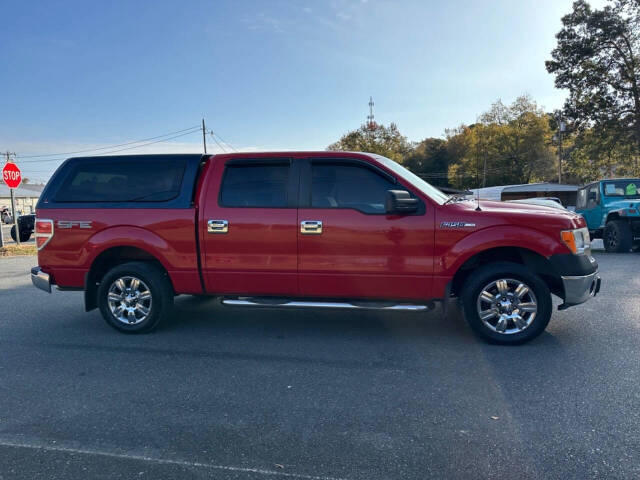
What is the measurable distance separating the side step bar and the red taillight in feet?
7.04

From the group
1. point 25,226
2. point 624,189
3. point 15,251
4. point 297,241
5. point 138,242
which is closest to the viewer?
point 297,241

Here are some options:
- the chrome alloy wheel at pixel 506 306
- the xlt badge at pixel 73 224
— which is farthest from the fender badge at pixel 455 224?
the xlt badge at pixel 73 224

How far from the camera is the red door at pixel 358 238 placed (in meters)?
4.59

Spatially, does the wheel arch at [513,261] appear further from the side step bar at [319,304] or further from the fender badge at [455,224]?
the side step bar at [319,304]

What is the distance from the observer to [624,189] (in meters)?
12.5

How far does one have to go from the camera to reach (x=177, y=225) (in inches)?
196

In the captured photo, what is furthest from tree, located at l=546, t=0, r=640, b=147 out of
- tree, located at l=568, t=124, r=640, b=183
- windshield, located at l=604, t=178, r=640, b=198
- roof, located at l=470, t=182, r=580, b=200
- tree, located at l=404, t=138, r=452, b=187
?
tree, located at l=404, t=138, r=452, b=187

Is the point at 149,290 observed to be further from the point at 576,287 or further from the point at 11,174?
the point at 11,174

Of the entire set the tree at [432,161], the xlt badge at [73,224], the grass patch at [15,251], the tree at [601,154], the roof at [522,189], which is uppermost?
the tree at [432,161]

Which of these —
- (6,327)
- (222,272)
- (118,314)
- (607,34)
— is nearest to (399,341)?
(222,272)

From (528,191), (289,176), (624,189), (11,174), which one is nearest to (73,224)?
(289,176)

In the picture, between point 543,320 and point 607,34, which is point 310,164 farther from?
point 607,34

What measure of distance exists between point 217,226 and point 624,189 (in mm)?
12183

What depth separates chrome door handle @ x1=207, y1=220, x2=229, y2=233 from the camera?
16.0ft
